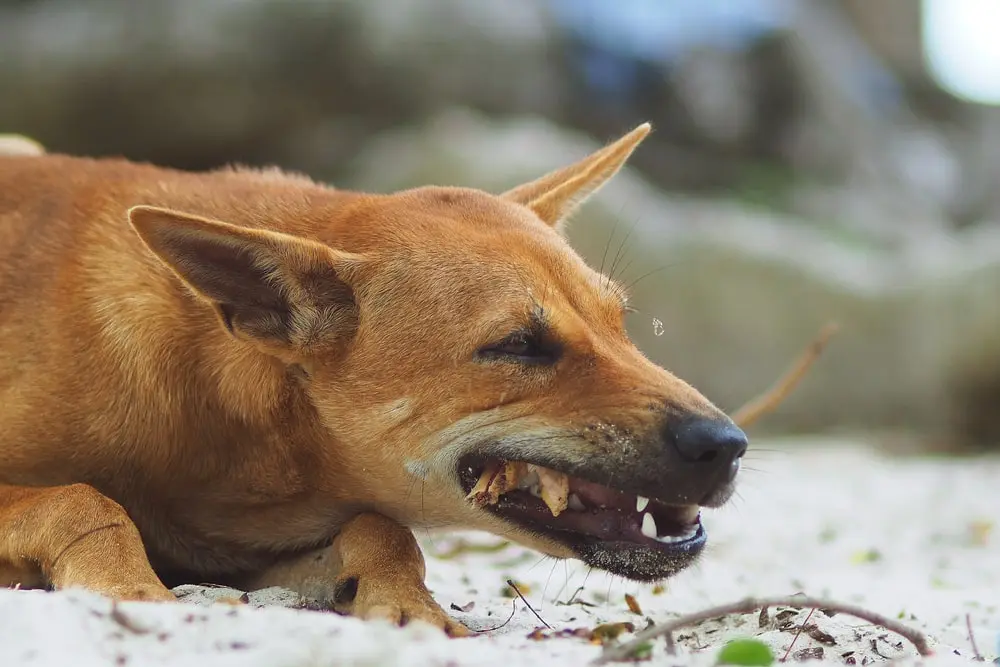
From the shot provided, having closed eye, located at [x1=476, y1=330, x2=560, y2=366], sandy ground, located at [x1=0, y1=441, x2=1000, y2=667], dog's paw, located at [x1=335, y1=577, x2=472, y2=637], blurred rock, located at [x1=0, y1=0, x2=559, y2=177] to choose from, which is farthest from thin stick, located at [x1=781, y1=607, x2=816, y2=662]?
blurred rock, located at [x1=0, y1=0, x2=559, y2=177]

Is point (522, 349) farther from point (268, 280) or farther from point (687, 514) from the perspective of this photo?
point (268, 280)

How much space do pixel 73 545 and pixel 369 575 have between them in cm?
89

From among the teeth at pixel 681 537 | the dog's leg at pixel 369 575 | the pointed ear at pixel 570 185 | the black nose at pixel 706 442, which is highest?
the pointed ear at pixel 570 185

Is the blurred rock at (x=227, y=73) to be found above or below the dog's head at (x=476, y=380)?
below

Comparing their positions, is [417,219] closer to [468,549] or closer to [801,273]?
[468,549]

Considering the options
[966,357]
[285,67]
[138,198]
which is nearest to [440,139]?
[285,67]

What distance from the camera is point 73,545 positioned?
3.53m

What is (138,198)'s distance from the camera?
14.2 ft

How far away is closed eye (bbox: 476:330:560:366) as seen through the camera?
3.72 m

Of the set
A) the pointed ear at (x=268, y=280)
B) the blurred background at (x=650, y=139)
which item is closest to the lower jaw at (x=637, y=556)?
the pointed ear at (x=268, y=280)

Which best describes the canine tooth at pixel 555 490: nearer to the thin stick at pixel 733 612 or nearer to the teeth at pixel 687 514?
the teeth at pixel 687 514

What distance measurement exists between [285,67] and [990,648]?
11.2 m

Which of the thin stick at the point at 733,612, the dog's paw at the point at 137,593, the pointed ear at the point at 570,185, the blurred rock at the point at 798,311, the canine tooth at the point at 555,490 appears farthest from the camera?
the blurred rock at the point at 798,311

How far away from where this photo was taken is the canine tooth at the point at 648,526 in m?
3.58
